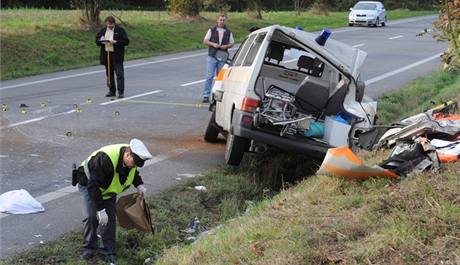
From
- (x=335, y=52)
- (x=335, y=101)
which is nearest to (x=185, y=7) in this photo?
(x=335, y=52)

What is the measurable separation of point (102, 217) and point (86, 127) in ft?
17.8

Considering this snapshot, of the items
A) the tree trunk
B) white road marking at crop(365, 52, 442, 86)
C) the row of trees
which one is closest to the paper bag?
white road marking at crop(365, 52, 442, 86)

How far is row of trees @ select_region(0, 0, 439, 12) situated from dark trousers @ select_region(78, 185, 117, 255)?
27382mm

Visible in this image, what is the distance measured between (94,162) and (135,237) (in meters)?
1.04

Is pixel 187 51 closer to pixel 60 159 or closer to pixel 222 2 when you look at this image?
pixel 222 2

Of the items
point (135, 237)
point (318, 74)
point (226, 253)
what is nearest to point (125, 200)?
point (135, 237)

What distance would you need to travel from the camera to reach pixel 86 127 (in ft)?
36.3

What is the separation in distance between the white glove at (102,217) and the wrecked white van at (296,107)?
7.83ft

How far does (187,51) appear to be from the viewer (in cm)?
2502

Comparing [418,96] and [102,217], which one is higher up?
[102,217]

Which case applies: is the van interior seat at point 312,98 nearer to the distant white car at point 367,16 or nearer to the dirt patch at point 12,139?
the dirt patch at point 12,139

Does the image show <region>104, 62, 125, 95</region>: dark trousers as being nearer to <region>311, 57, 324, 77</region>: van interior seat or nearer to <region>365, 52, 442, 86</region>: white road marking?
<region>311, 57, 324, 77</region>: van interior seat

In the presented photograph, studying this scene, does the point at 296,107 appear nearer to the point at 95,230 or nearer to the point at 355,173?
the point at 355,173

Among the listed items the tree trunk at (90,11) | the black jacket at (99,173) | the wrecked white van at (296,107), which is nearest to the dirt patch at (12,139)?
the wrecked white van at (296,107)
